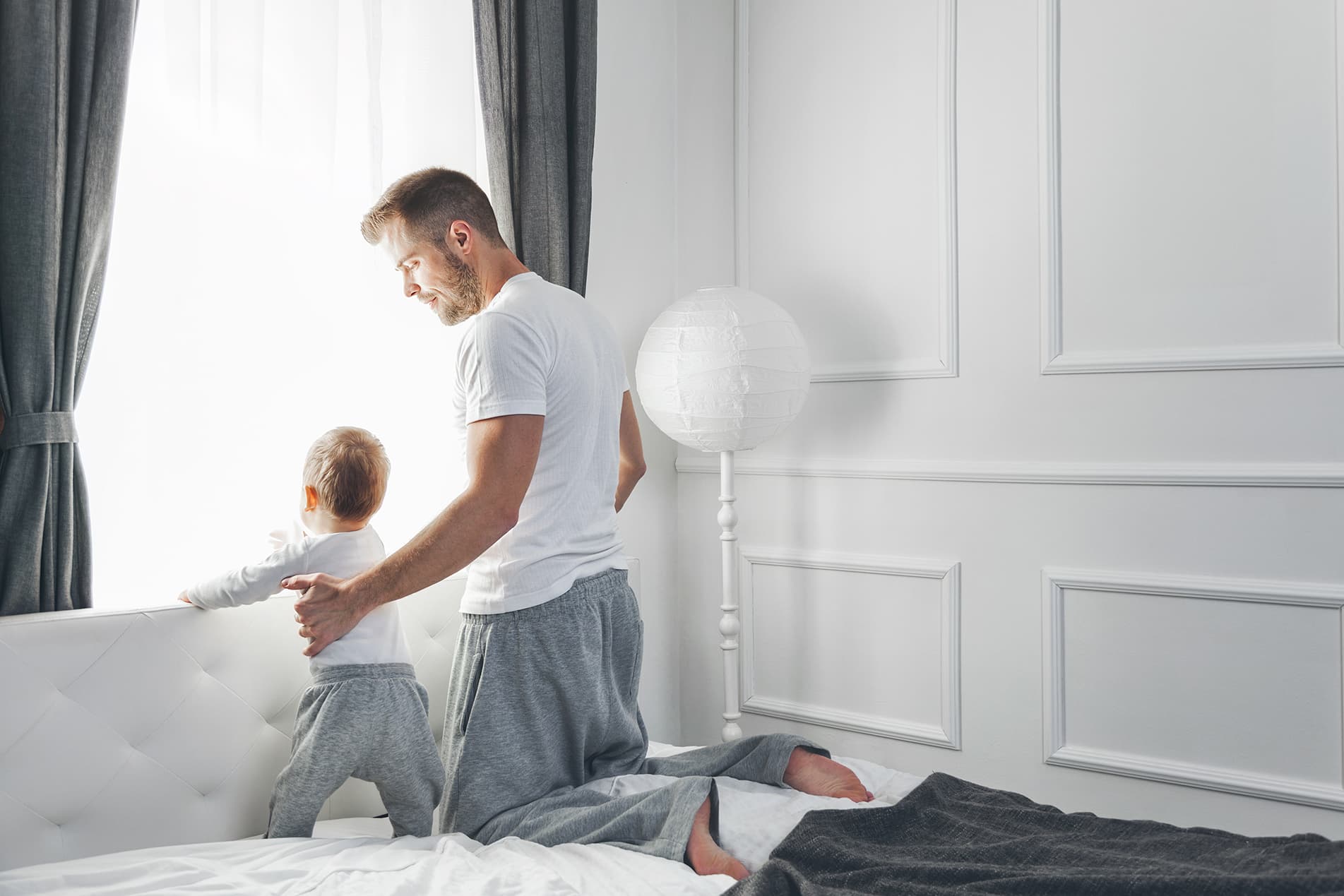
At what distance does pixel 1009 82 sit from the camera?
2.34 meters

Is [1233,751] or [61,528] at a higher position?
[61,528]

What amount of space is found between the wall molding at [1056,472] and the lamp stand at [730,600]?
0.84ft

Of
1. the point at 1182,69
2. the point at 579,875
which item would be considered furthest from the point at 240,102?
the point at 1182,69

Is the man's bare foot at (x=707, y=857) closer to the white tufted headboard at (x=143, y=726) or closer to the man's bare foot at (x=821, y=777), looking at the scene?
the man's bare foot at (x=821, y=777)

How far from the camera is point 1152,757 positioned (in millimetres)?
2170

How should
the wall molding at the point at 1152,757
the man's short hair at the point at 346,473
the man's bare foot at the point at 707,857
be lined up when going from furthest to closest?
the wall molding at the point at 1152,757
the man's short hair at the point at 346,473
the man's bare foot at the point at 707,857

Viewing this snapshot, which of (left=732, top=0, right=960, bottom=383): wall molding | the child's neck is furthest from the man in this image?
(left=732, top=0, right=960, bottom=383): wall molding

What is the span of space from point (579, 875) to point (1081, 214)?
1884 mm

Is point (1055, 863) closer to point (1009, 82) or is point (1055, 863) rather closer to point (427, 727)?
point (427, 727)

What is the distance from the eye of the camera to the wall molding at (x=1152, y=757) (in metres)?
2.00

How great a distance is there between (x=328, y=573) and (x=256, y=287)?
0.62 meters

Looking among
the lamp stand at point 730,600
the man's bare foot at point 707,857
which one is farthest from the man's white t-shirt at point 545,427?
the lamp stand at point 730,600

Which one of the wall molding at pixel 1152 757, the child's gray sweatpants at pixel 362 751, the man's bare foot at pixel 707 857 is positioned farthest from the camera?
the wall molding at pixel 1152 757

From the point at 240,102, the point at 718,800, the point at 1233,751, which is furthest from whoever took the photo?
the point at 1233,751
